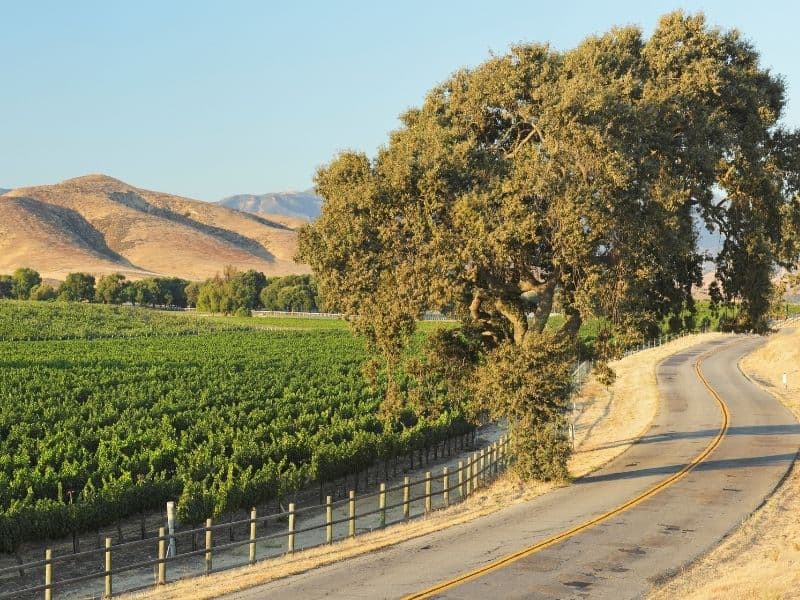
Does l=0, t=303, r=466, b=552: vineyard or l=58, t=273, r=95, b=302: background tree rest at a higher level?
l=58, t=273, r=95, b=302: background tree

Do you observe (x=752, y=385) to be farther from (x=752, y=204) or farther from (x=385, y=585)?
(x=385, y=585)

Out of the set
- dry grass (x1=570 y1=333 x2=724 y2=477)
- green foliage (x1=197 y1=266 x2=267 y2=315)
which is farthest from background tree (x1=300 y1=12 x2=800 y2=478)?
green foliage (x1=197 y1=266 x2=267 y2=315)

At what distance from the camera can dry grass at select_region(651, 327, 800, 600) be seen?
16.2 m

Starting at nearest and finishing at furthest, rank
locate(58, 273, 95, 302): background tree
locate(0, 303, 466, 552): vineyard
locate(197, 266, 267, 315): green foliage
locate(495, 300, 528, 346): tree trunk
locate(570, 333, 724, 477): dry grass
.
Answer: locate(0, 303, 466, 552): vineyard, locate(495, 300, 528, 346): tree trunk, locate(570, 333, 724, 477): dry grass, locate(197, 266, 267, 315): green foliage, locate(58, 273, 95, 302): background tree

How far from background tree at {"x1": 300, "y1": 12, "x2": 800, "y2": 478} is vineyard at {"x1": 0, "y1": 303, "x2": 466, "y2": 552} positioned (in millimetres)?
5826

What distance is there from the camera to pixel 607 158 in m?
26.0

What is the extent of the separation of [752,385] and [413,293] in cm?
4108

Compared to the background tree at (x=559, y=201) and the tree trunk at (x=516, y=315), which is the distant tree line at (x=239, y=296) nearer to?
the tree trunk at (x=516, y=315)

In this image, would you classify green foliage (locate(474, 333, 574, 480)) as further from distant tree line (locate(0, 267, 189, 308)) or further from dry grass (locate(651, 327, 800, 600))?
distant tree line (locate(0, 267, 189, 308))

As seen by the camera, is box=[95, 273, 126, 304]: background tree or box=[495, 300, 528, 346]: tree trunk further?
box=[95, 273, 126, 304]: background tree

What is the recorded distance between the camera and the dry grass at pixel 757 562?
53.3ft

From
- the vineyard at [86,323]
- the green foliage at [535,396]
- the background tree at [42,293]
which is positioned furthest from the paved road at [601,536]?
the background tree at [42,293]

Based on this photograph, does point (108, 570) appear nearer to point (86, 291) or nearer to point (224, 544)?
point (224, 544)

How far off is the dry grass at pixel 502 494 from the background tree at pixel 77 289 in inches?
5951
